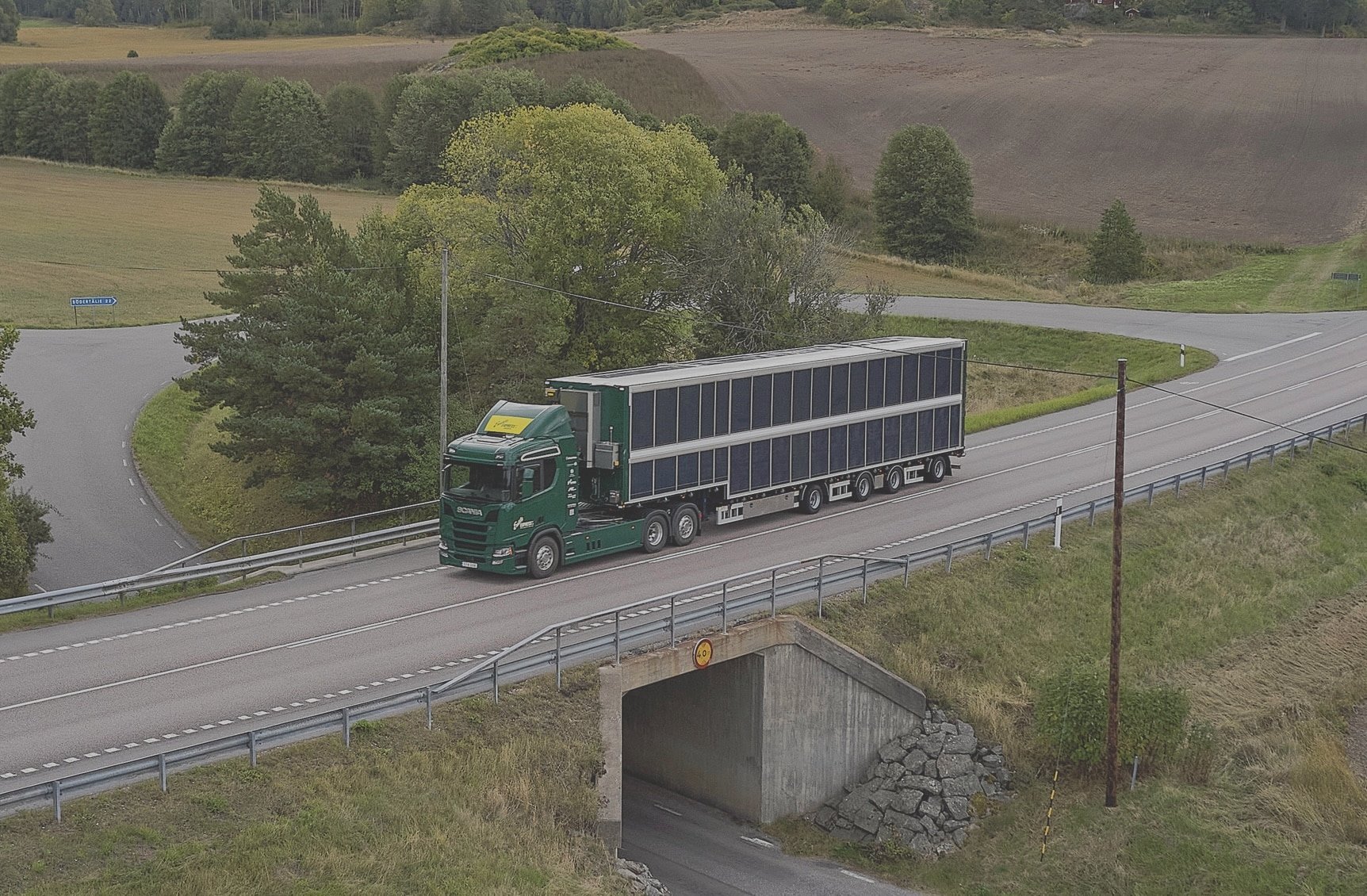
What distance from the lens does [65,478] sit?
50844mm

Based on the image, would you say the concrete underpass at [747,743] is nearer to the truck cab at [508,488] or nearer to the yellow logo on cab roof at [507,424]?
the truck cab at [508,488]

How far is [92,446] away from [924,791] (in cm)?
3828

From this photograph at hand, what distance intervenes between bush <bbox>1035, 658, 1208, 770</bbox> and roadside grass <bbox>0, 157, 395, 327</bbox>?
56.5 metres

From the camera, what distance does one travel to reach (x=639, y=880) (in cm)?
2272

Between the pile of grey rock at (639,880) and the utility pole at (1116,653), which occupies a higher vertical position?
the utility pole at (1116,653)

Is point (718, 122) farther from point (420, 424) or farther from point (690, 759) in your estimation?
point (690, 759)

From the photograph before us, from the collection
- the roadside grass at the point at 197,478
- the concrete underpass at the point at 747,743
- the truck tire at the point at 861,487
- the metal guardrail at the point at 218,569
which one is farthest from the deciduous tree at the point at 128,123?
the concrete underpass at the point at 747,743

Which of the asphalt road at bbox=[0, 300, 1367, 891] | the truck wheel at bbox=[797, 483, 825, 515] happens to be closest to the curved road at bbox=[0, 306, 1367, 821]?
the asphalt road at bbox=[0, 300, 1367, 891]

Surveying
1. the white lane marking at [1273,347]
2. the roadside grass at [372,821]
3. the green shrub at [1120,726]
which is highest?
the white lane marking at [1273,347]

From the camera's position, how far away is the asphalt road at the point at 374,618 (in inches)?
873

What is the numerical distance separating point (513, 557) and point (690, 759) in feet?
17.8

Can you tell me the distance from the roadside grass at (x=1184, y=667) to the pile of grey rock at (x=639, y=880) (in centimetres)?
442

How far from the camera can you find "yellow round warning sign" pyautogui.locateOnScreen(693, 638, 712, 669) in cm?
2581

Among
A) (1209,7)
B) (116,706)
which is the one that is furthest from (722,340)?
(1209,7)
